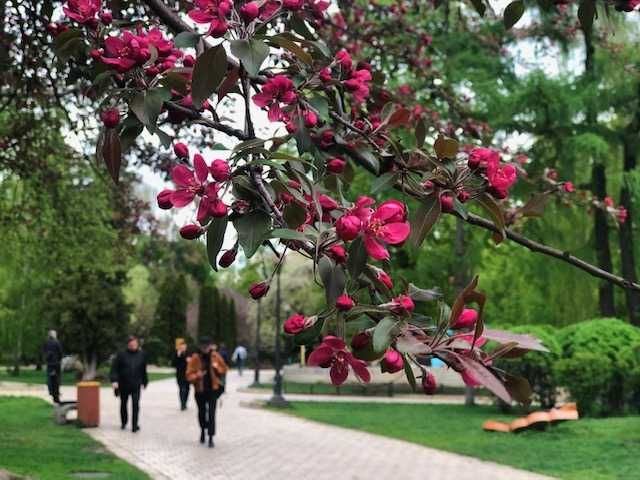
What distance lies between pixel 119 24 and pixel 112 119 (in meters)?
0.77

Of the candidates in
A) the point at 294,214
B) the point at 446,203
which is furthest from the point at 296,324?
the point at 446,203

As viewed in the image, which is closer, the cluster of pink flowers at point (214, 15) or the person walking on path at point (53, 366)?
the cluster of pink flowers at point (214, 15)

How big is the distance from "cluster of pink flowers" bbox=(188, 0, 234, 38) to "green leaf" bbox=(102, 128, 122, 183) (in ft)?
1.30

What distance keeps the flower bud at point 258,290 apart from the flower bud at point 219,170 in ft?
0.98

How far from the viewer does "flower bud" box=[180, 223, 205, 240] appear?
7.03 feet

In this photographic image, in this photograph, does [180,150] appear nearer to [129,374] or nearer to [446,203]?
[446,203]

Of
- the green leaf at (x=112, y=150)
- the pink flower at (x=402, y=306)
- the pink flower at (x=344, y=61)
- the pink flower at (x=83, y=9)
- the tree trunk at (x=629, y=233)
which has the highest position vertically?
the tree trunk at (x=629, y=233)

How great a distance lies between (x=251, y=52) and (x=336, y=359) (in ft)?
2.74

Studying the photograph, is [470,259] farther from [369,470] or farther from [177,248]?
[177,248]

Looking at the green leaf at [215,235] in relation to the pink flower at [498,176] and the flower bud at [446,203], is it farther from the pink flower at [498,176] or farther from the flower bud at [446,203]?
the pink flower at [498,176]

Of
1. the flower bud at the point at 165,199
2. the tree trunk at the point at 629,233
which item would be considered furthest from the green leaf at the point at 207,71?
the tree trunk at the point at 629,233

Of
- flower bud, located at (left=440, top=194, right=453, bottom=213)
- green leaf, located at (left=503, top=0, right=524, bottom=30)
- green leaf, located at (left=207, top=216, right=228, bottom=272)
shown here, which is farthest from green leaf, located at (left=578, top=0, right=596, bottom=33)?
green leaf, located at (left=207, top=216, right=228, bottom=272)

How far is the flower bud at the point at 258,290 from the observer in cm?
217

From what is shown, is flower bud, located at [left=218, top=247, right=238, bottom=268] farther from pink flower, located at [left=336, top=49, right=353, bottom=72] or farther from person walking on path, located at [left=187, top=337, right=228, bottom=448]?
person walking on path, located at [left=187, top=337, right=228, bottom=448]
